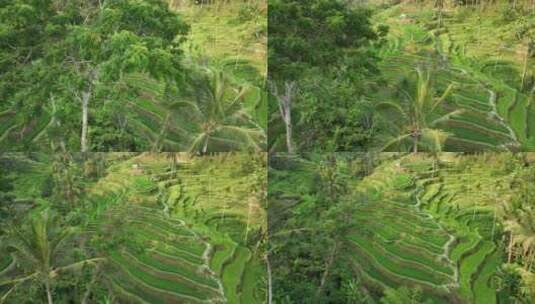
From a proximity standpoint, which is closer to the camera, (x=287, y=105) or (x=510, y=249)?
(x=510, y=249)

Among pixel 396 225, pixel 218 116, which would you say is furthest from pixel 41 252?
pixel 396 225

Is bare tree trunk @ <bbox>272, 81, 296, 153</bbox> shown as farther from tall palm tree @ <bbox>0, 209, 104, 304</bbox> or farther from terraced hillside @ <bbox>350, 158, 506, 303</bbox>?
tall palm tree @ <bbox>0, 209, 104, 304</bbox>

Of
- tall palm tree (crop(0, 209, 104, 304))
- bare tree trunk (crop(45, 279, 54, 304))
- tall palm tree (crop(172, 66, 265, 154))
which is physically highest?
tall palm tree (crop(172, 66, 265, 154))

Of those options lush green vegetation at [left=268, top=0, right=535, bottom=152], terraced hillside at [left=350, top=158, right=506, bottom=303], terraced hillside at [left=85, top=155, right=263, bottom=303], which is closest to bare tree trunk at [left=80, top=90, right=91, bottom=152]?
terraced hillside at [left=85, top=155, right=263, bottom=303]

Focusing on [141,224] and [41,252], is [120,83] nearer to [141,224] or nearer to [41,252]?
[141,224]

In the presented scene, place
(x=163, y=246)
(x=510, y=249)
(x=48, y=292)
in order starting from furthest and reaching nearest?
(x=163, y=246) → (x=510, y=249) → (x=48, y=292)

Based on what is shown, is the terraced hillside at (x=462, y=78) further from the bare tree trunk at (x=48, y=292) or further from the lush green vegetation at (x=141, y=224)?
the bare tree trunk at (x=48, y=292)
